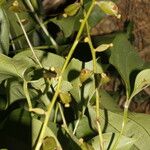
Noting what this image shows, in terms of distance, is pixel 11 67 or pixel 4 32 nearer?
pixel 11 67

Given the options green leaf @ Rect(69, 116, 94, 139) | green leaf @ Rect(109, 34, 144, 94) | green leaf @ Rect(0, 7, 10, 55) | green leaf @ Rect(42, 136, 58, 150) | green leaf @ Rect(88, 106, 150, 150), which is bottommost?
green leaf @ Rect(88, 106, 150, 150)

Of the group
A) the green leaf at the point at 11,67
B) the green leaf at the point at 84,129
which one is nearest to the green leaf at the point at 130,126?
the green leaf at the point at 84,129

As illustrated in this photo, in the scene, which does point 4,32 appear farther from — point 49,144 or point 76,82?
point 49,144

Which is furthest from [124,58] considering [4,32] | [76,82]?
[4,32]

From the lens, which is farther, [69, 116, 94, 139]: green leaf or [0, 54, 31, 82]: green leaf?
[69, 116, 94, 139]: green leaf

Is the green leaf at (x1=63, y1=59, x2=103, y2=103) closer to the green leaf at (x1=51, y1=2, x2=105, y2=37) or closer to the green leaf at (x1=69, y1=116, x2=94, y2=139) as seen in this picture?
the green leaf at (x1=69, y1=116, x2=94, y2=139)

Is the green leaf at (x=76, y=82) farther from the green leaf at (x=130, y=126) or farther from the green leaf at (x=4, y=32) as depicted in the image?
the green leaf at (x=4, y=32)

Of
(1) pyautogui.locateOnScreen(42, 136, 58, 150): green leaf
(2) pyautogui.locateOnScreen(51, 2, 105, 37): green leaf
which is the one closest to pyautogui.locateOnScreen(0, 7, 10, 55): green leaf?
(2) pyautogui.locateOnScreen(51, 2, 105, 37): green leaf

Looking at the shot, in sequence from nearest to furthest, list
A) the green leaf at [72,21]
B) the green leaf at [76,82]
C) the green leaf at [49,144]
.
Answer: the green leaf at [49,144] < the green leaf at [76,82] < the green leaf at [72,21]

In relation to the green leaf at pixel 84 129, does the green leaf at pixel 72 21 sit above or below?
above
